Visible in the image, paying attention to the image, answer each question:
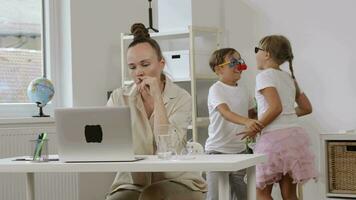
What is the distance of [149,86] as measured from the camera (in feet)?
8.10

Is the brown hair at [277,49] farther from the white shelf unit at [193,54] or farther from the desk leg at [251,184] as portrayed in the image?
the desk leg at [251,184]

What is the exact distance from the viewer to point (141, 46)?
2545 millimetres

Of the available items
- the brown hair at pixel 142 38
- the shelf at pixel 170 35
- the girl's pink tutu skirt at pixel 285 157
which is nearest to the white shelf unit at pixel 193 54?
the shelf at pixel 170 35

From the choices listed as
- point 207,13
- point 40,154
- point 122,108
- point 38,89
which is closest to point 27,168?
point 40,154

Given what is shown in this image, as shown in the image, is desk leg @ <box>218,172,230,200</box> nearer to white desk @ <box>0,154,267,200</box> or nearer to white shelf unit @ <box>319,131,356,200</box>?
white desk @ <box>0,154,267,200</box>

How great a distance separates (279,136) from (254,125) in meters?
0.14

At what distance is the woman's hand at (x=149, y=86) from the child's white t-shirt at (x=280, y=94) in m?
0.76

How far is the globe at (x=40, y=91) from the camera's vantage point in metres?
3.86

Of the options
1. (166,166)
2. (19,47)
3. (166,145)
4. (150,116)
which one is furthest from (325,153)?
(19,47)

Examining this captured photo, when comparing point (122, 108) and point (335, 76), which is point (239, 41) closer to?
point (335, 76)

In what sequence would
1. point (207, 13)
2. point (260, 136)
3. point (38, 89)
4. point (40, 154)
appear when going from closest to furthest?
point (40, 154) < point (260, 136) < point (38, 89) < point (207, 13)

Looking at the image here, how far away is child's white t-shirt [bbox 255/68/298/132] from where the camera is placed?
2.99 metres

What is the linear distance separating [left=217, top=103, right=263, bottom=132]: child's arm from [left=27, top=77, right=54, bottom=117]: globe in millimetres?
1314

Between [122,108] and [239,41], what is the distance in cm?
273
